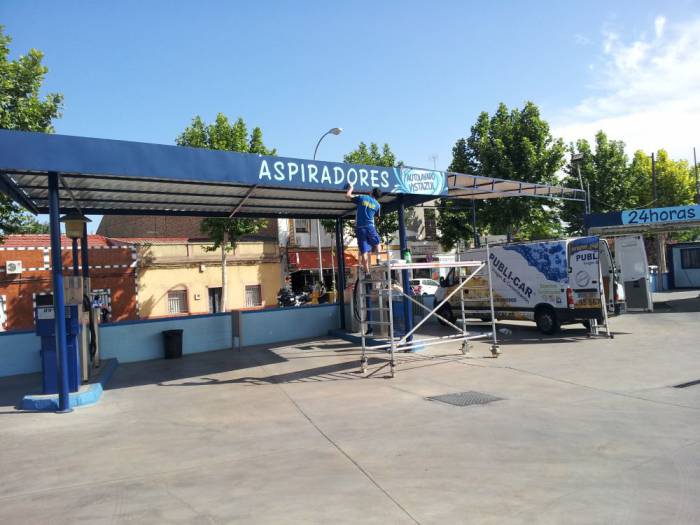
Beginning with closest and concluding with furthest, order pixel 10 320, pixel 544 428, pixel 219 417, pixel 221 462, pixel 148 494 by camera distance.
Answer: pixel 148 494, pixel 221 462, pixel 544 428, pixel 219 417, pixel 10 320

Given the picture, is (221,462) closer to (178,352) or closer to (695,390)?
(695,390)

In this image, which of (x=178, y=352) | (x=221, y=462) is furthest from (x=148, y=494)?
A: (x=178, y=352)

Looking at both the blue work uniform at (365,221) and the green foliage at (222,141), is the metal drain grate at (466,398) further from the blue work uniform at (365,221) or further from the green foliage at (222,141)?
the green foliage at (222,141)

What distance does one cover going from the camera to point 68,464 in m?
5.81

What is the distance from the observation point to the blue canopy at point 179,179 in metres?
7.89

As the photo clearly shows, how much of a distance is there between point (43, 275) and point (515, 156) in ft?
79.9

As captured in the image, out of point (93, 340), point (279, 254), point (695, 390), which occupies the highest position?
point (279, 254)

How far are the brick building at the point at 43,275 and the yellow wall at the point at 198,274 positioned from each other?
830 millimetres

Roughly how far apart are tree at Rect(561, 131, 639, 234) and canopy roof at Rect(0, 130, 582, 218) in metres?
19.8

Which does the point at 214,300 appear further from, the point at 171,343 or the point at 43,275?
the point at 171,343

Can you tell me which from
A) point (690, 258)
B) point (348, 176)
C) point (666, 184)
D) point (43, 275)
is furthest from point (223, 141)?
point (666, 184)

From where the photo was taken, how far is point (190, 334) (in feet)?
47.4

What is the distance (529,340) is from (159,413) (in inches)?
390

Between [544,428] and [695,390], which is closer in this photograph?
[544,428]
